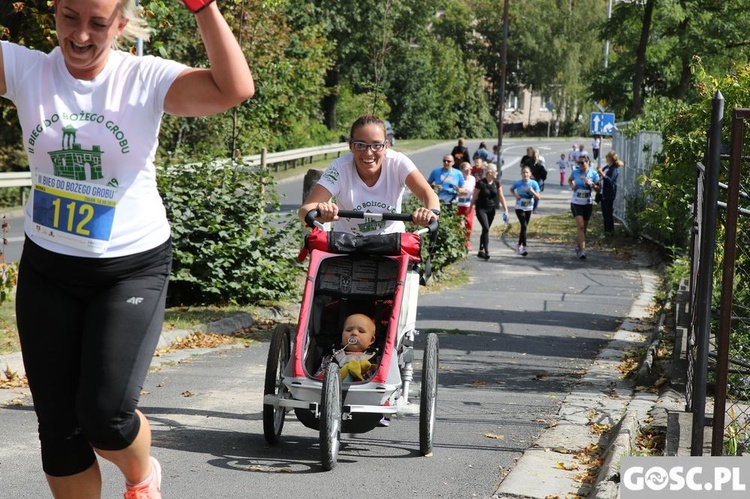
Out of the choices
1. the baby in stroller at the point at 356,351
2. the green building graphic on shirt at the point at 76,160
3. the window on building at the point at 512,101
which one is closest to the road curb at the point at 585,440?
the baby in stroller at the point at 356,351

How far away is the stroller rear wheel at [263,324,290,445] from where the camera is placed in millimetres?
6086

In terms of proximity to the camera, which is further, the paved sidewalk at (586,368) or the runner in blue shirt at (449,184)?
the runner in blue shirt at (449,184)

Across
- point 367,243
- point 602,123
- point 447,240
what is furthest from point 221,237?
point 602,123

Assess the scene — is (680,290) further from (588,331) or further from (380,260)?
(380,260)

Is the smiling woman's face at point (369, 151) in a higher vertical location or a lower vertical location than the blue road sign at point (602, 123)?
higher

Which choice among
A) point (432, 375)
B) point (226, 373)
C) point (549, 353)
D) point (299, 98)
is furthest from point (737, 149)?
point (299, 98)

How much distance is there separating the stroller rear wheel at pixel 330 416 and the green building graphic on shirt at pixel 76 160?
243 centimetres

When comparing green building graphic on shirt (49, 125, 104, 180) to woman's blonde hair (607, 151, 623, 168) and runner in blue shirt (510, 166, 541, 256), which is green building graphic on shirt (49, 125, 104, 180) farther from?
woman's blonde hair (607, 151, 623, 168)

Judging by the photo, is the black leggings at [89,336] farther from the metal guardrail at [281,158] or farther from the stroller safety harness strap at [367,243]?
the metal guardrail at [281,158]

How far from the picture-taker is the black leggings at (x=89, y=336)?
346cm

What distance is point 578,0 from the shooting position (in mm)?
94625

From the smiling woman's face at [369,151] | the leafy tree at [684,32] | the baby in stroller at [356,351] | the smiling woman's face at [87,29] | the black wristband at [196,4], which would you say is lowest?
the baby in stroller at [356,351]

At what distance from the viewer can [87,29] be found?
3.38 metres

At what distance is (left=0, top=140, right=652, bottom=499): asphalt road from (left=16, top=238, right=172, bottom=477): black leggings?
157cm
